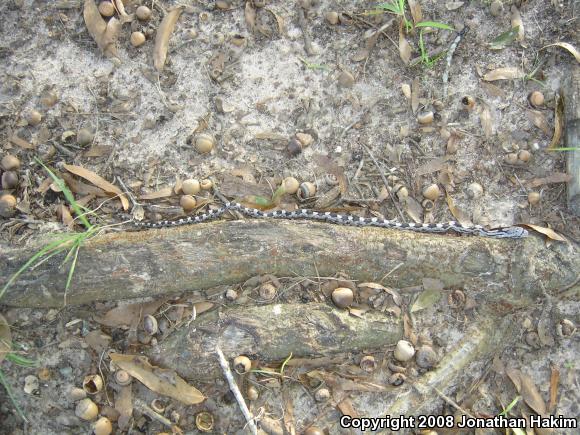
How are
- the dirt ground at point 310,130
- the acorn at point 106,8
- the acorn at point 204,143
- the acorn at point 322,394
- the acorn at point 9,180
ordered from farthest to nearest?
1. the acorn at point 106,8
2. the acorn at point 204,143
3. the acorn at point 9,180
4. the dirt ground at point 310,130
5. the acorn at point 322,394

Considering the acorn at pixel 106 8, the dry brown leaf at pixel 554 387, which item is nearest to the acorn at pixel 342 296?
the dry brown leaf at pixel 554 387

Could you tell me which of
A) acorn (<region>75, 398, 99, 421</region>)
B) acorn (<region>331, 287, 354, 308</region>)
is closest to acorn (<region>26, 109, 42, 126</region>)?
acorn (<region>75, 398, 99, 421</region>)

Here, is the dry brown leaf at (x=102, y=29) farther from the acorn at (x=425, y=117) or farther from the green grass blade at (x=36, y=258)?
→ the acorn at (x=425, y=117)

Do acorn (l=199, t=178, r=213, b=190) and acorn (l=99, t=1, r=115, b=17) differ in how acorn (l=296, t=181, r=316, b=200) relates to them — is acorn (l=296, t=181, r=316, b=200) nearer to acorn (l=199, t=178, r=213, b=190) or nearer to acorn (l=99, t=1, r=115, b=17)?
acorn (l=199, t=178, r=213, b=190)

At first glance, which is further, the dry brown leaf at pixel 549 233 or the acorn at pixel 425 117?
the acorn at pixel 425 117

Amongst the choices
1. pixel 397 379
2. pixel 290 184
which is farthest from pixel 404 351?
pixel 290 184

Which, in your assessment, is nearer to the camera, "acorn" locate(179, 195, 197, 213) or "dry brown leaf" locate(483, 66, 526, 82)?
"acorn" locate(179, 195, 197, 213)

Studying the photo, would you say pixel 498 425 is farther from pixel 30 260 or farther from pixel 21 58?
pixel 21 58

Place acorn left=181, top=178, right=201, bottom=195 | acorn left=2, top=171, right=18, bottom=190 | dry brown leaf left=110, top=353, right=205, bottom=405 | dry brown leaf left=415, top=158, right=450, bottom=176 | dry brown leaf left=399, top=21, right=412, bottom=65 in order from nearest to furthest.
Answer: dry brown leaf left=110, top=353, right=205, bottom=405, acorn left=2, top=171, right=18, bottom=190, acorn left=181, top=178, right=201, bottom=195, dry brown leaf left=415, top=158, right=450, bottom=176, dry brown leaf left=399, top=21, right=412, bottom=65
